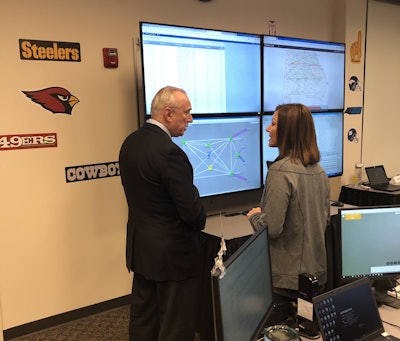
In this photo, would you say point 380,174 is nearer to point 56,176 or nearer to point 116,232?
point 116,232

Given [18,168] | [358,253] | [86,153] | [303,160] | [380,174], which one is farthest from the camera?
[380,174]

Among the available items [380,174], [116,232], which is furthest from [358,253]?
[380,174]

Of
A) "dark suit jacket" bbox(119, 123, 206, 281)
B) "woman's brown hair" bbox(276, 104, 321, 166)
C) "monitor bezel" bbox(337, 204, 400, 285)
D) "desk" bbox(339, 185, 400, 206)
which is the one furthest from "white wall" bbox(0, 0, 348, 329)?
"desk" bbox(339, 185, 400, 206)

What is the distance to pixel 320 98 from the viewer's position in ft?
11.7

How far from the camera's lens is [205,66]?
281 cm

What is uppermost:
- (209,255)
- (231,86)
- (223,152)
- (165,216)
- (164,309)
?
(231,86)

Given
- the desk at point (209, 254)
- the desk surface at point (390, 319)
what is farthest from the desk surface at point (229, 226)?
the desk surface at point (390, 319)

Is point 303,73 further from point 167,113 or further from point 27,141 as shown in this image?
point 27,141

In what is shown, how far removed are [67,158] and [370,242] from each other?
6.30 feet

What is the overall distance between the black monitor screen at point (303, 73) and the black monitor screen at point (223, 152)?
32cm

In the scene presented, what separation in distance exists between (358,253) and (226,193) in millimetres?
1487

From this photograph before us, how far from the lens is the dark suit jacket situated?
6.42 feet

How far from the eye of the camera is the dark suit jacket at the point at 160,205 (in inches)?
77.0


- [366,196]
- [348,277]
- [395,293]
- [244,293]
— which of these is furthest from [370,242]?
[366,196]
